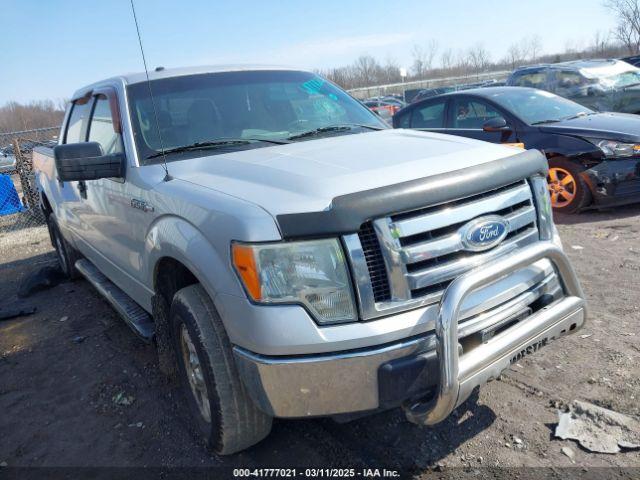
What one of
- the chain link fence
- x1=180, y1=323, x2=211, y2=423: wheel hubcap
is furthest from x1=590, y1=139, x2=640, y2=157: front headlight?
the chain link fence

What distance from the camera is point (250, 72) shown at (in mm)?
3770

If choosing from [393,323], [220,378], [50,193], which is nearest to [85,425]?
[220,378]

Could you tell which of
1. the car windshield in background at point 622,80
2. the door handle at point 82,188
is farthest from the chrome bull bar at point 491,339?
the car windshield in background at point 622,80

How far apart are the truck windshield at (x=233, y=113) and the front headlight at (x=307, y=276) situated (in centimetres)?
127

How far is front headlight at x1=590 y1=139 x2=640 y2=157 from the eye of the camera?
19.6 ft

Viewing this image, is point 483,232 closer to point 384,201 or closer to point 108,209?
point 384,201

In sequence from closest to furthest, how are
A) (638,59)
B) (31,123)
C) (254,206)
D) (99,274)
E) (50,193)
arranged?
(254,206) < (99,274) < (50,193) < (638,59) < (31,123)

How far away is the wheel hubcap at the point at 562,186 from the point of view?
634cm

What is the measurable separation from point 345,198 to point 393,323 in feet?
1.69

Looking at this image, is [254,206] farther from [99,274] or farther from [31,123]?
[31,123]

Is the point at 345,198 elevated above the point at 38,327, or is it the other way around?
the point at 345,198

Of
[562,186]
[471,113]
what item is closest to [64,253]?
[471,113]

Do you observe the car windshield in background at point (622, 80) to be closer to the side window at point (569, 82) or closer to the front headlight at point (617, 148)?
the side window at point (569, 82)

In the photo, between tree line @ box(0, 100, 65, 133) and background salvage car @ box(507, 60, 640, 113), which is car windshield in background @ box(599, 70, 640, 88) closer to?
background salvage car @ box(507, 60, 640, 113)
